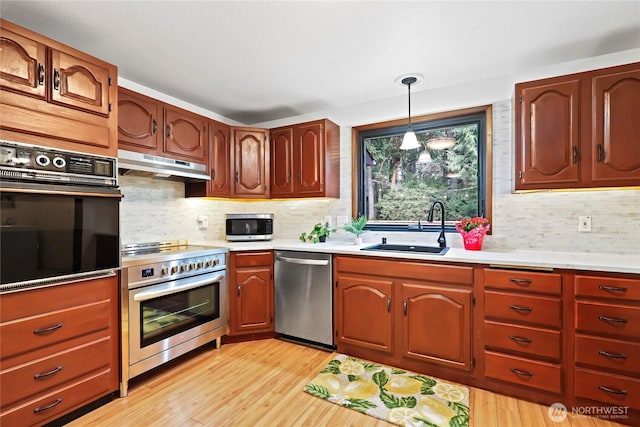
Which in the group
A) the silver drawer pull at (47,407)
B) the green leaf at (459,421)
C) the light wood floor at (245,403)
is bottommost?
the light wood floor at (245,403)

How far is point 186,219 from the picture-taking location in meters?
3.02

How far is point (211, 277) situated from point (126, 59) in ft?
5.83

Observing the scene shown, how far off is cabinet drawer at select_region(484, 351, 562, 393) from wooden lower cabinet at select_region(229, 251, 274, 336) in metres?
1.82

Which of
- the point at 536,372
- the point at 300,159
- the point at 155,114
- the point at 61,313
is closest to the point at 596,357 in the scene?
the point at 536,372

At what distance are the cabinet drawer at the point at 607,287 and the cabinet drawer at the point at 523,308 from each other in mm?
152

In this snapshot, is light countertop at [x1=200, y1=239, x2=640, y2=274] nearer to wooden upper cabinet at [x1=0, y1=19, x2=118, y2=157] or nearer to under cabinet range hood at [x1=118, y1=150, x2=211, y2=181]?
under cabinet range hood at [x1=118, y1=150, x2=211, y2=181]

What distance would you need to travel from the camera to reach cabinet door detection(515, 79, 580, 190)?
1.97 m

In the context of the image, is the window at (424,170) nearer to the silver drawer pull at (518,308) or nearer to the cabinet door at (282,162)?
the cabinet door at (282,162)

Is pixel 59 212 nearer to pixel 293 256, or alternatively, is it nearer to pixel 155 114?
pixel 155 114

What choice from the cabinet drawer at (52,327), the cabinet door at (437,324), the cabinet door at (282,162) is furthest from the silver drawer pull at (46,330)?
the cabinet door at (437,324)

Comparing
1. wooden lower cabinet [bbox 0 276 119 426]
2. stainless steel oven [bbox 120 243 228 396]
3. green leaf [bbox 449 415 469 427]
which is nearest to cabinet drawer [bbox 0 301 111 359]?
wooden lower cabinet [bbox 0 276 119 426]

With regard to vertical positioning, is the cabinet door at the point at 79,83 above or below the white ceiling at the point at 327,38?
below

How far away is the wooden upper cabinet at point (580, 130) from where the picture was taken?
1.84 meters

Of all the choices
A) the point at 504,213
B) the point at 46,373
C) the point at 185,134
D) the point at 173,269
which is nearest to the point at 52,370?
the point at 46,373
